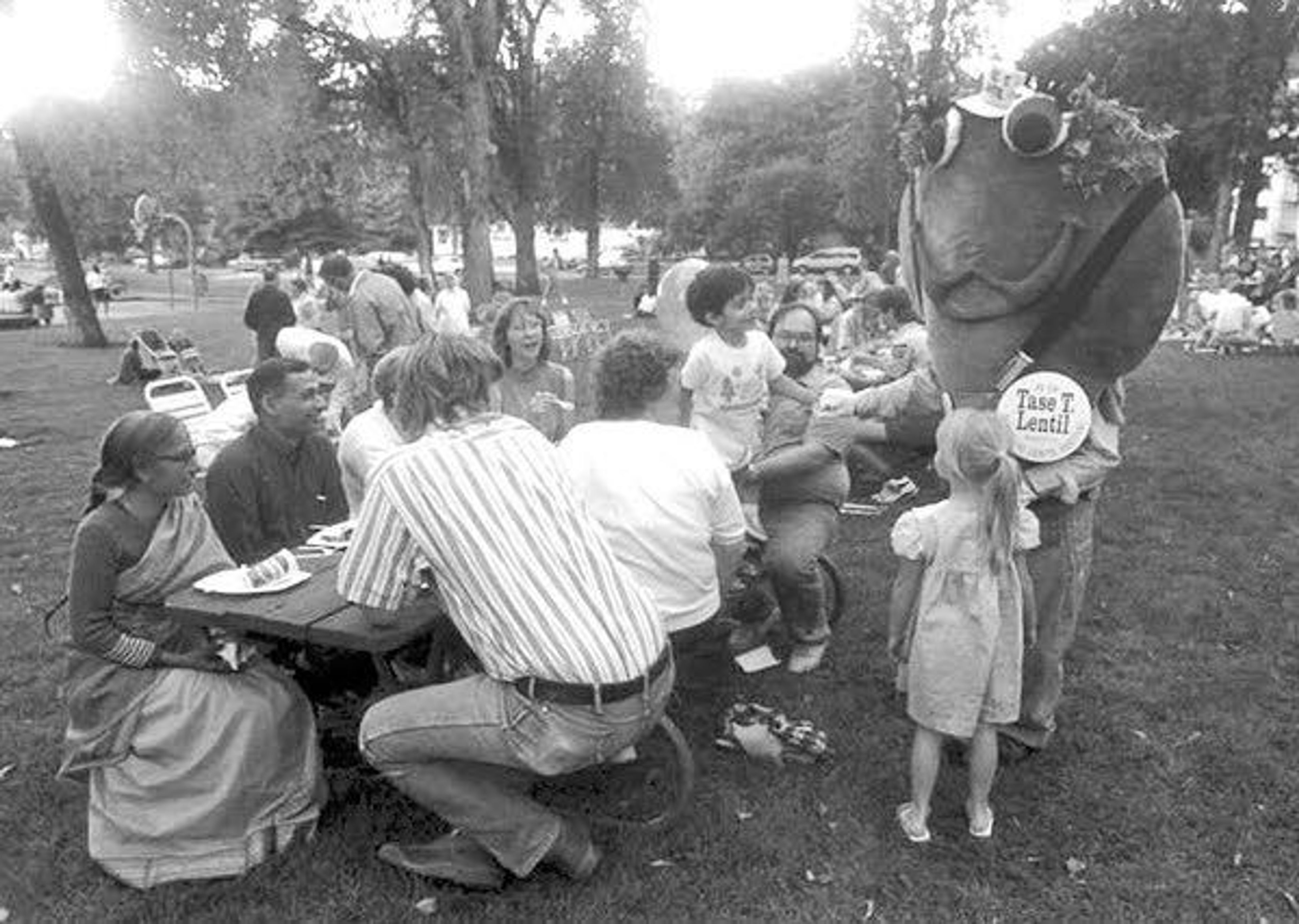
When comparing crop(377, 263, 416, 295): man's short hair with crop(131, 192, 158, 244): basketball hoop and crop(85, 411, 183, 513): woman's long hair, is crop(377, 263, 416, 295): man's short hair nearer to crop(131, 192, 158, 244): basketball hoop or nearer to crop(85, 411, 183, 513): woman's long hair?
crop(85, 411, 183, 513): woman's long hair

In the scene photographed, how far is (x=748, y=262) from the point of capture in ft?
145

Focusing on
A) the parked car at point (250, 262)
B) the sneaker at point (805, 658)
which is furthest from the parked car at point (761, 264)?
the sneaker at point (805, 658)

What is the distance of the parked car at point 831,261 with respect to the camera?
40219mm

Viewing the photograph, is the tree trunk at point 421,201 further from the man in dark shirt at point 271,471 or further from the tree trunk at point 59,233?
the man in dark shirt at point 271,471

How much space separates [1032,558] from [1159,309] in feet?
3.54

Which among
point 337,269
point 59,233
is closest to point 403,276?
point 337,269

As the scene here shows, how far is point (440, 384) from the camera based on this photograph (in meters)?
2.91

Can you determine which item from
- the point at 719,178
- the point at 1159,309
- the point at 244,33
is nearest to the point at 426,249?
the point at 244,33

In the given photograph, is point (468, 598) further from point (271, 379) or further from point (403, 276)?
point (403, 276)

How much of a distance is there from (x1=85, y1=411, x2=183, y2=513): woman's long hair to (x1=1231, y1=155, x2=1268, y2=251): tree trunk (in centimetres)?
3753

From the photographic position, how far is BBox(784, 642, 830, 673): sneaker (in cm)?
469

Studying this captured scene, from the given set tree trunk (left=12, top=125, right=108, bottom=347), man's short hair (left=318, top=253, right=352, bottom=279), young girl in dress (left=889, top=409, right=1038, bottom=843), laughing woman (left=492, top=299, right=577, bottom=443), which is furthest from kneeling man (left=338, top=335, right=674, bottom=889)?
tree trunk (left=12, top=125, right=108, bottom=347)

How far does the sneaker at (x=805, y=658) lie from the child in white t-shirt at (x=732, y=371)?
Answer: 2.25ft

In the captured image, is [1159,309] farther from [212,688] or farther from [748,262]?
[748,262]
